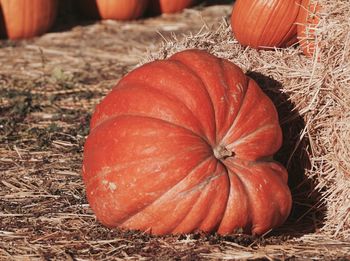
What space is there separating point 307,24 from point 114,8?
17.8 feet

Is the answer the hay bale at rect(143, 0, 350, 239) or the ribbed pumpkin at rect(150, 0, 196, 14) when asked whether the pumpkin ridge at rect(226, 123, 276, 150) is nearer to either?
the hay bale at rect(143, 0, 350, 239)

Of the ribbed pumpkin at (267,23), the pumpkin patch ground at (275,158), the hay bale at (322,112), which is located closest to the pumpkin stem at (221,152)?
the pumpkin patch ground at (275,158)

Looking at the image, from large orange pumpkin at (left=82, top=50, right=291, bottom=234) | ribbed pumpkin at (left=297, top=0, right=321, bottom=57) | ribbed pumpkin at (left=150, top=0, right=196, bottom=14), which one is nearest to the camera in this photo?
large orange pumpkin at (left=82, top=50, right=291, bottom=234)

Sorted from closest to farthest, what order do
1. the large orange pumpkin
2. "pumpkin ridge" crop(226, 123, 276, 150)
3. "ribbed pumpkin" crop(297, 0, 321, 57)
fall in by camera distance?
the large orange pumpkin → "pumpkin ridge" crop(226, 123, 276, 150) → "ribbed pumpkin" crop(297, 0, 321, 57)

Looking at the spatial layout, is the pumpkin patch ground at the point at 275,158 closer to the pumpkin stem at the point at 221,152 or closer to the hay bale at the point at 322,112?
the hay bale at the point at 322,112

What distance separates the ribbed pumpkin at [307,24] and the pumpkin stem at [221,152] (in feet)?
3.09

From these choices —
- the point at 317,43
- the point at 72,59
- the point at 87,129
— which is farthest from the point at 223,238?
the point at 72,59

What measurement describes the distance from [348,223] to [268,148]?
61cm

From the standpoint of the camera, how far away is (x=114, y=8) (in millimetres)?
9945

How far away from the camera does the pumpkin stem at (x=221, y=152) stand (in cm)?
420

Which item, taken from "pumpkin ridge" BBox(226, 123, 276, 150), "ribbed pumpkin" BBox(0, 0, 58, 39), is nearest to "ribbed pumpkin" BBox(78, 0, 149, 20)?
"ribbed pumpkin" BBox(0, 0, 58, 39)

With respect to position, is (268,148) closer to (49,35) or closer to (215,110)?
(215,110)

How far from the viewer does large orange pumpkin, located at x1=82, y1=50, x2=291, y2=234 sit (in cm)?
410

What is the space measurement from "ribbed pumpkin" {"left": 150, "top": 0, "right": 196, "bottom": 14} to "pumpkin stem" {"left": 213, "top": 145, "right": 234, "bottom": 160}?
6.42 metres
